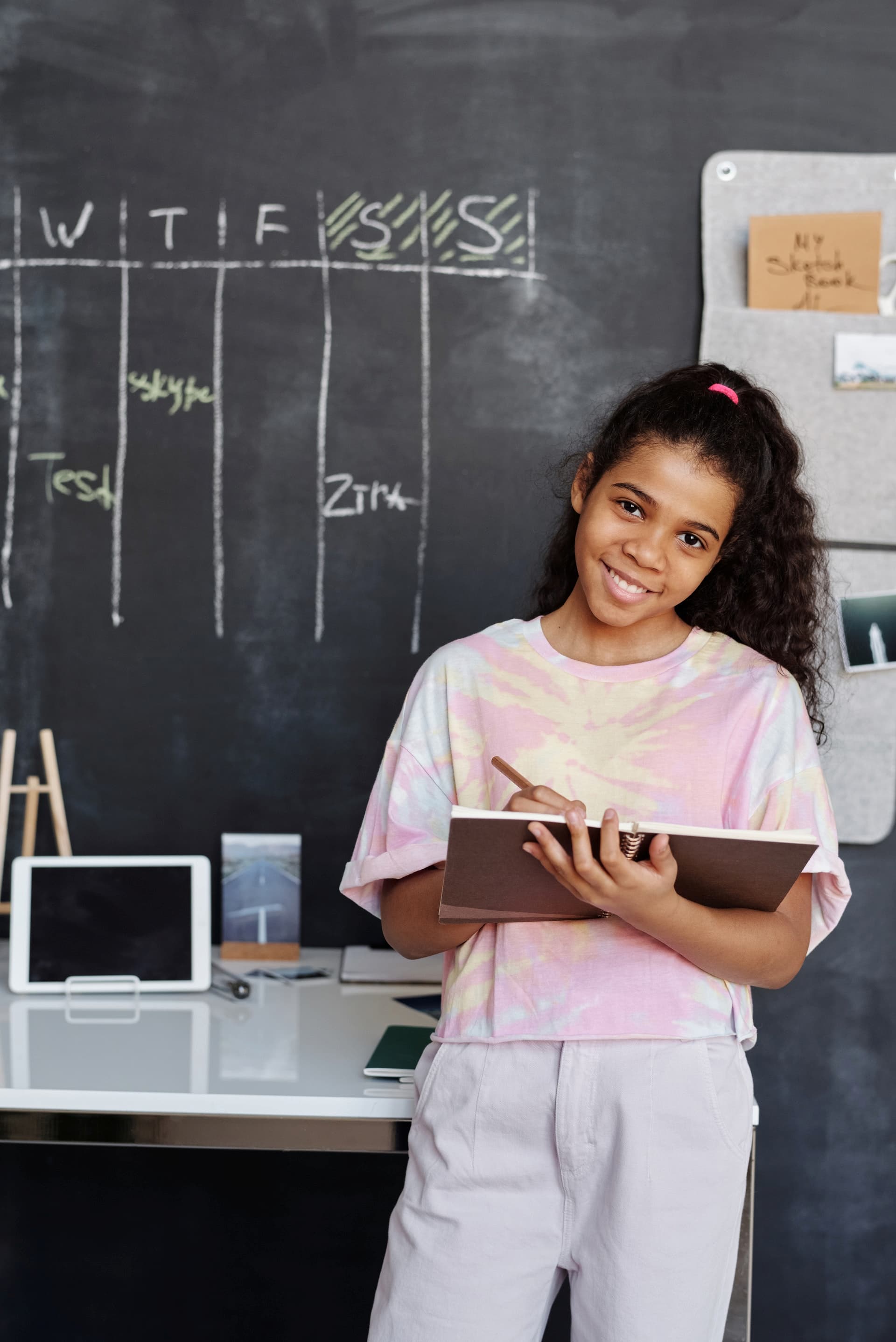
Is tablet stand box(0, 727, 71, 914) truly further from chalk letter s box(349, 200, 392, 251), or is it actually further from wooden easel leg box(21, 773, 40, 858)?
chalk letter s box(349, 200, 392, 251)

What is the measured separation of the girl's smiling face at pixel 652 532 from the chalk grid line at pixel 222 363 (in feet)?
2.62

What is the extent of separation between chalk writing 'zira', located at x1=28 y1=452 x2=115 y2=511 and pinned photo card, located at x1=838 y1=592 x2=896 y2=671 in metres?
1.14

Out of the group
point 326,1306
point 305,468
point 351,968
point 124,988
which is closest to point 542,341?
point 305,468

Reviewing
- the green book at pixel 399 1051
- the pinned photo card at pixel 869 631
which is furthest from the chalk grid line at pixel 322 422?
the pinned photo card at pixel 869 631

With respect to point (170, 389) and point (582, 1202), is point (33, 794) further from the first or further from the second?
point (582, 1202)

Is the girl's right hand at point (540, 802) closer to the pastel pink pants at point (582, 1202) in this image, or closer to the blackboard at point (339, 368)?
the pastel pink pants at point (582, 1202)

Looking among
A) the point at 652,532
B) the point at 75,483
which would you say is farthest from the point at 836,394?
the point at 75,483

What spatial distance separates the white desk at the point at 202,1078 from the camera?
1.32 metres

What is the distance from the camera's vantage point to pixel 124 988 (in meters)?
1.71

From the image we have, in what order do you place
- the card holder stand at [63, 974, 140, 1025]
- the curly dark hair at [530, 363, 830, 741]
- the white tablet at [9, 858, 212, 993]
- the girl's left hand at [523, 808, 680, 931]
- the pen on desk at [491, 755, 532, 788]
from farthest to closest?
the white tablet at [9, 858, 212, 993]
the card holder stand at [63, 974, 140, 1025]
the curly dark hair at [530, 363, 830, 741]
the pen on desk at [491, 755, 532, 788]
the girl's left hand at [523, 808, 680, 931]

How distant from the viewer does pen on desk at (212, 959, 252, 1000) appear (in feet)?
5.58

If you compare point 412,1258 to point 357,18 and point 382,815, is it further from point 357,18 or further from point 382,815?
point 357,18

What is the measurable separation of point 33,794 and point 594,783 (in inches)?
41.2

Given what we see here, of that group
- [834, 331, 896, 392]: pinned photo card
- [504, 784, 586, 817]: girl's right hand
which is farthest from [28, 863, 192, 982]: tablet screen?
[834, 331, 896, 392]: pinned photo card
